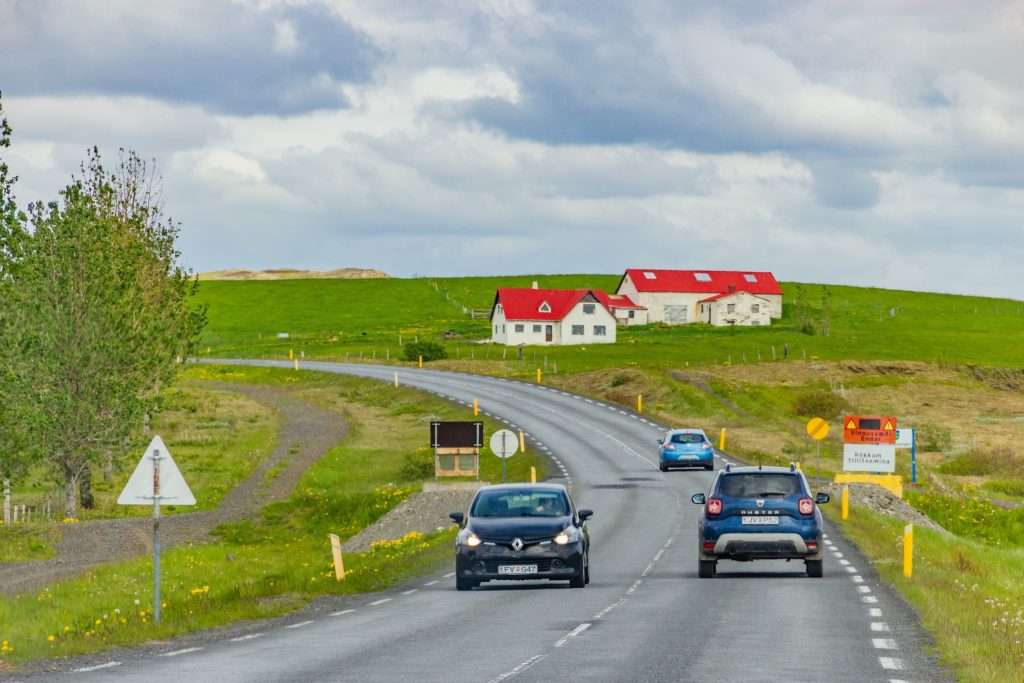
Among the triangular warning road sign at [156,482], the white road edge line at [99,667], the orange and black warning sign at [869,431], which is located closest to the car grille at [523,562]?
the triangular warning road sign at [156,482]

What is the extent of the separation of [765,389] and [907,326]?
7104 cm

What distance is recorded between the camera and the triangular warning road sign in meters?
20.5

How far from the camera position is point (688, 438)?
65938 millimetres

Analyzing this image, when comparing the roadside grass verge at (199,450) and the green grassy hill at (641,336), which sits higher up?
the green grassy hill at (641,336)

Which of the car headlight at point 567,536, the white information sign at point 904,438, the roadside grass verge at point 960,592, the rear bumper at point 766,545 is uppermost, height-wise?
the white information sign at point 904,438

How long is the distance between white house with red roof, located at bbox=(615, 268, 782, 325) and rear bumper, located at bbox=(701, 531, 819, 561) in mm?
144203

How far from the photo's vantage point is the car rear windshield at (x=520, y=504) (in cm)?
2659

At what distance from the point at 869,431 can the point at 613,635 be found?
4077 cm

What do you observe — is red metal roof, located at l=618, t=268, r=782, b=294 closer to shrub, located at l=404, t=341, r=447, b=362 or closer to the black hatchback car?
shrub, located at l=404, t=341, r=447, b=362

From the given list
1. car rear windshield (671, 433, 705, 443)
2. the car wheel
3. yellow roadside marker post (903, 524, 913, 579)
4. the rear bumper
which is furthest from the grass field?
yellow roadside marker post (903, 524, 913, 579)

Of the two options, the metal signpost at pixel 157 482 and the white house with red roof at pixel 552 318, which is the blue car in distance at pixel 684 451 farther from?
the white house with red roof at pixel 552 318

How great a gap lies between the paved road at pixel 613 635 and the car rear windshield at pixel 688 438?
1140 inches

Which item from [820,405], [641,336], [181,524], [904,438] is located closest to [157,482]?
[181,524]

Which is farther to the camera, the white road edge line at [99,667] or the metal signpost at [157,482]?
the metal signpost at [157,482]
